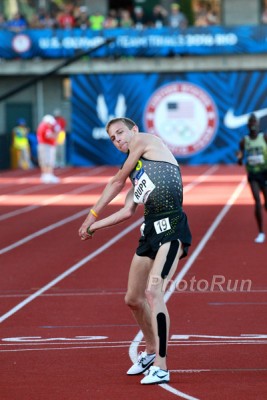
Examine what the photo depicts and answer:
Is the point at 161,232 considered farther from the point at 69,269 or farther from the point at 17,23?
the point at 17,23

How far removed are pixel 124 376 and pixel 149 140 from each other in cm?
175

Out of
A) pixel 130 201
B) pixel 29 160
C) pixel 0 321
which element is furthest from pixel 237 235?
pixel 29 160

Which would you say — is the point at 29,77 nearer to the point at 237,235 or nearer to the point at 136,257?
the point at 237,235

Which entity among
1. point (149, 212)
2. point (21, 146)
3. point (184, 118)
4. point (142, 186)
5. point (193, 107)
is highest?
point (142, 186)

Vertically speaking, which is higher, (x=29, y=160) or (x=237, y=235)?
(x=237, y=235)

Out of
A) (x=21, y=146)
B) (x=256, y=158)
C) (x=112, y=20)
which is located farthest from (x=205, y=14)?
(x=256, y=158)

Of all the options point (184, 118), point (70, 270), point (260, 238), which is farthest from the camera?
point (184, 118)

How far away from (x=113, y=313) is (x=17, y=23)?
3766 cm

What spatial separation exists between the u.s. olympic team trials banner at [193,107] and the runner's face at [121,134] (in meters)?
38.6

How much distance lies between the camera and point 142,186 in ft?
30.1

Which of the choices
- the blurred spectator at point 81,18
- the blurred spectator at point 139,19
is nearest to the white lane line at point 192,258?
the blurred spectator at point 139,19

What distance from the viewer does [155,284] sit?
8.94 meters

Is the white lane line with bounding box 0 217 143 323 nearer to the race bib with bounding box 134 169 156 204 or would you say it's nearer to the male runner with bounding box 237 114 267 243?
the male runner with bounding box 237 114 267 243

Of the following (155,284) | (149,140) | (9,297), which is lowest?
(9,297)
